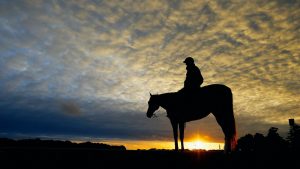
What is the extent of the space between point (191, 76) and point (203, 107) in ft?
5.04

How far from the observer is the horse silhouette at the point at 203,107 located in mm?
11930

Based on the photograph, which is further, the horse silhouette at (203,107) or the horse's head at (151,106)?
the horse's head at (151,106)

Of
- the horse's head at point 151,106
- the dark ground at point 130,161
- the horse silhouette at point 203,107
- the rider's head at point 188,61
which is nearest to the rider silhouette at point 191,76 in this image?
the rider's head at point 188,61

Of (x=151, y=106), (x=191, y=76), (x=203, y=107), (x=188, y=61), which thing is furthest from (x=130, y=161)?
(x=151, y=106)

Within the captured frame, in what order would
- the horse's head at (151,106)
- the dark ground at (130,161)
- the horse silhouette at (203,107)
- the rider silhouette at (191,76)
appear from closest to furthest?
the dark ground at (130,161)
the horse silhouette at (203,107)
the rider silhouette at (191,76)
the horse's head at (151,106)

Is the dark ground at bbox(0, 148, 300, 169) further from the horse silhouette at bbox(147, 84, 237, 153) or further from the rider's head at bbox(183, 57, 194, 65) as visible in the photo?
the rider's head at bbox(183, 57, 194, 65)

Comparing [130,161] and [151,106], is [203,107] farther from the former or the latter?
[130,161]

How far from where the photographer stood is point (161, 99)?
14.6 metres

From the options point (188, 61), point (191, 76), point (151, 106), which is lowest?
point (151, 106)

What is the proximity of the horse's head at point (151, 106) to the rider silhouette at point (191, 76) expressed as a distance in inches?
89.6

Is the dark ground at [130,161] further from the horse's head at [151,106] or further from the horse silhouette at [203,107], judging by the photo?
the horse's head at [151,106]

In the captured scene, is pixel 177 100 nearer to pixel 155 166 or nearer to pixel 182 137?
pixel 182 137

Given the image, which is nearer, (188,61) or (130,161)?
(130,161)

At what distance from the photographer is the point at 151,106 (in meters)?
15.1
